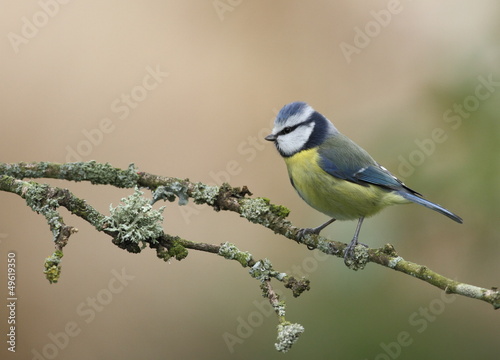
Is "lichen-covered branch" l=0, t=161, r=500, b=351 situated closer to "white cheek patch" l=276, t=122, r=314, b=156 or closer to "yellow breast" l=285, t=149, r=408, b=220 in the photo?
"yellow breast" l=285, t=149, r=408, b=220

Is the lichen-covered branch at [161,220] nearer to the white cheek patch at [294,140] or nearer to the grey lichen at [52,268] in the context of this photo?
the grey lichen at [52,268]

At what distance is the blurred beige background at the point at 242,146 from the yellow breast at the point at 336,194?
0.22 feet

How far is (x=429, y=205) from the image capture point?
2275 millimetres

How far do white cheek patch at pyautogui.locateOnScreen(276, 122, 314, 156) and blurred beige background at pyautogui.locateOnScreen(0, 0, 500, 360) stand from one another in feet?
0.84

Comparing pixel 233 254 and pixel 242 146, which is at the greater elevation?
pixel 242 146

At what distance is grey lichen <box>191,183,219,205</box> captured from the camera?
5.89 ft

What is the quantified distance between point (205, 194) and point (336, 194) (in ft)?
2.67

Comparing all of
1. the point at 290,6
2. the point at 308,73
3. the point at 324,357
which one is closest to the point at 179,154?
the point at 308,73

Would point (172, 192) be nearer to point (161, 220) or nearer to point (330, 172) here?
point (161, 220)

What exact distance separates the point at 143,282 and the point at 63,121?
1129 millimetres

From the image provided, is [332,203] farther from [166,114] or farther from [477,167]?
[166,114]

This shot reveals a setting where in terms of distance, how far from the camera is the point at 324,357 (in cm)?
220

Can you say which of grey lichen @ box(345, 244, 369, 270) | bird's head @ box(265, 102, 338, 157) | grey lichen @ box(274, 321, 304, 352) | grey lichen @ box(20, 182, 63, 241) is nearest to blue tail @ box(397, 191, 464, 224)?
bird's head @ box(265, 102, 338, 157)

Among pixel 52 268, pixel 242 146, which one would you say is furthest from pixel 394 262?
pixel 242 146
